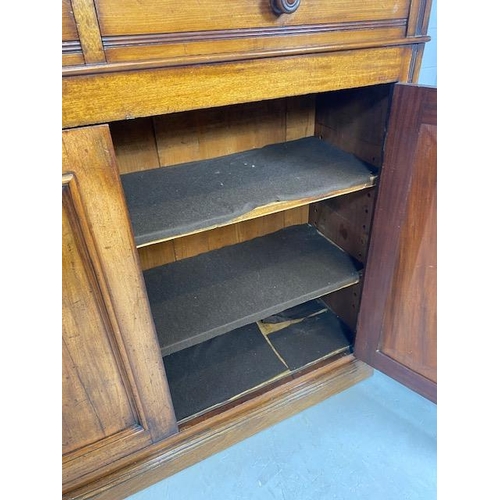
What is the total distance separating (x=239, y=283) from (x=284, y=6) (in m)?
0.64

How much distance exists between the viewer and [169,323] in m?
0.87

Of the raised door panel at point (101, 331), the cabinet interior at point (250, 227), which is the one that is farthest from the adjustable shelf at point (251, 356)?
the raised door panel at point (101, 331)

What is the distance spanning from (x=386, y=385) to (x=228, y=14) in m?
1.05

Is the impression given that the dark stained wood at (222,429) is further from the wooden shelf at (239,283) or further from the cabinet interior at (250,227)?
the wooden shelf at (239,283)

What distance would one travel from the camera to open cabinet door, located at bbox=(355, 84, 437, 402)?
0.68 meters

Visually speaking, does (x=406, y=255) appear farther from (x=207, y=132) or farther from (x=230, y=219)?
(x=207, y=132)

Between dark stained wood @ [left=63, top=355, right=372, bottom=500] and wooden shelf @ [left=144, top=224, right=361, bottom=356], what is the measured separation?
0.24 m

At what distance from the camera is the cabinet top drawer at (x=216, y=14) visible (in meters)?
0.48

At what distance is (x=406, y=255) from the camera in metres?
0.78

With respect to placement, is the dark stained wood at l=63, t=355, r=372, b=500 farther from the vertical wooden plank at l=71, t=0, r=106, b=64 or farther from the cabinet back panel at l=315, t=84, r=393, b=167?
the vertical wooden plank at l=71, t=0, r=106, b=64

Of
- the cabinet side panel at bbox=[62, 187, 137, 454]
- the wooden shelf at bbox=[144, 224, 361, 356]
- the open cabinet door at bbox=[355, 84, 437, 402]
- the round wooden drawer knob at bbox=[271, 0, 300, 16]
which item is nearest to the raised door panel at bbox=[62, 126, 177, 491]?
the cabinet side panel at bbox=[62, 187, 137, 454]

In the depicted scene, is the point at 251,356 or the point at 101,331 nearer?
the point at 101,331

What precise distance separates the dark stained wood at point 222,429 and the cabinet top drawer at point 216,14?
842 mm

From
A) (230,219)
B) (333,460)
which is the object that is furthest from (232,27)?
(333,460)
